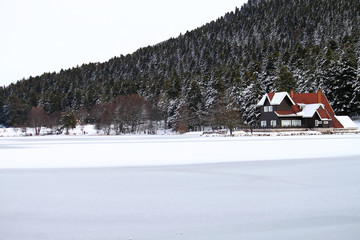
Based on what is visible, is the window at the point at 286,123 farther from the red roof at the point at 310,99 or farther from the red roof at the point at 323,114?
the red roof at the point at 323,114

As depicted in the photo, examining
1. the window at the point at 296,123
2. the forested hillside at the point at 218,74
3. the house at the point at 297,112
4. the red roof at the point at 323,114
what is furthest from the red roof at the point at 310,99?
the forested hillside at the point at 218,74

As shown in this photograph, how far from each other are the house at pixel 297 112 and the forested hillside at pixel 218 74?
16.7 ft

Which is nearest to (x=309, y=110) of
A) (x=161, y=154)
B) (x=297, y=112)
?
(x=297, y=112)

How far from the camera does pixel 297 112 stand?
58031 millimetres

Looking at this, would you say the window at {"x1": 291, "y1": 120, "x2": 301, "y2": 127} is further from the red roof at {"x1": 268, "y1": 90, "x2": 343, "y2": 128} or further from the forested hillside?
the forested hillside

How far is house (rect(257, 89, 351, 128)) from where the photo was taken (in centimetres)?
5656

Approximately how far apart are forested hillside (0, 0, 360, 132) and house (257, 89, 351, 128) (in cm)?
509

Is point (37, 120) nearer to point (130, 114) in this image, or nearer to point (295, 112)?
point (130, 114)

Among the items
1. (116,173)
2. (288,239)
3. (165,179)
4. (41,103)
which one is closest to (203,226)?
(288,239)

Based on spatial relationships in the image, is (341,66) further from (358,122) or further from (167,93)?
(167,93)

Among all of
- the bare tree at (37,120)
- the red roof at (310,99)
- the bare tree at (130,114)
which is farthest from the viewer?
the bare tree at (37,120)

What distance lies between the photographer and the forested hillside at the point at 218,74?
66375 millimetres

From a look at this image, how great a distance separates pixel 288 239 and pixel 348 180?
6118 millimetres

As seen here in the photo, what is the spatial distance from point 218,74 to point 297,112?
40.1 meters
